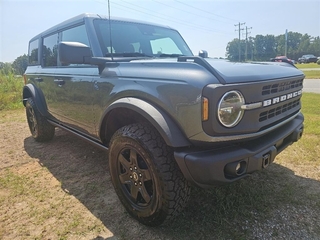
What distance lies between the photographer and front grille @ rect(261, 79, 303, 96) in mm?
1877

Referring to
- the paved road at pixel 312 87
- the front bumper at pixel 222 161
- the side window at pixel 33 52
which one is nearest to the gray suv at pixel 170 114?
the front bumper at pixel 222 161

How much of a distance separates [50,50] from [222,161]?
3539 mm

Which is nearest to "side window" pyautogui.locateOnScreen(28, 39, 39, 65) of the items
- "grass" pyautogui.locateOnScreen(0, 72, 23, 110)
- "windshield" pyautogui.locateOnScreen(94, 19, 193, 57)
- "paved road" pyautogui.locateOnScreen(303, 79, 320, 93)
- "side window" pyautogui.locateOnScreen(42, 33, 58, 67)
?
"side window" pyautogui.locateOnScreen(42, 33, 58, 67)

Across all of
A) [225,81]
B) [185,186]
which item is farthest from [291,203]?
[225,81]

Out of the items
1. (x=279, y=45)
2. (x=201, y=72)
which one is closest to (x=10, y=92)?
(x=201, y=72)

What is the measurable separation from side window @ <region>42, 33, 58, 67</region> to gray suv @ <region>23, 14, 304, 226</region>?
95cm

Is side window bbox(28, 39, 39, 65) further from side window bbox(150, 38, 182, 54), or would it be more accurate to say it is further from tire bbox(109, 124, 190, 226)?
tire bbox(109, 124, 190, 226)

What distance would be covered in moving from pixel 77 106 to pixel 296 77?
2.43 m

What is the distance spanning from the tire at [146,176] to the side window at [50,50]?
2.30 m

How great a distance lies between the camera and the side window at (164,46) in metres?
3.14

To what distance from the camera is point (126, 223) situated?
2201 mm

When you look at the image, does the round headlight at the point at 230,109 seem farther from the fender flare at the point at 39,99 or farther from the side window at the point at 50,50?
the fender flare at the point at 39,99

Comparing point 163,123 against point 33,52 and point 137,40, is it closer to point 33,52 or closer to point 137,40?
point 137,40

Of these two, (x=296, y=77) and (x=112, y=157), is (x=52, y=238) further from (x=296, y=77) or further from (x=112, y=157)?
(x=296, y=77)
